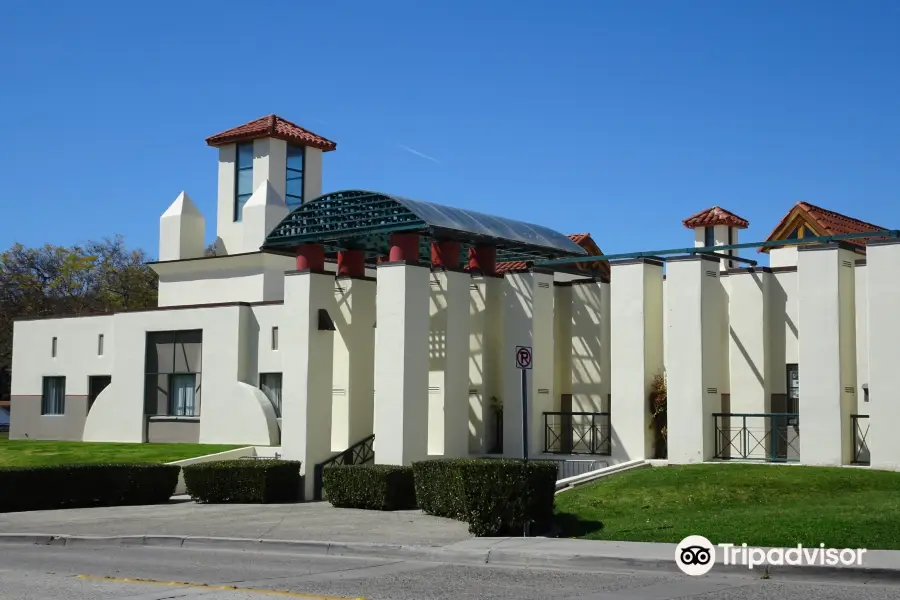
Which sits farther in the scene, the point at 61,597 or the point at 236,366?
the point at 236,366

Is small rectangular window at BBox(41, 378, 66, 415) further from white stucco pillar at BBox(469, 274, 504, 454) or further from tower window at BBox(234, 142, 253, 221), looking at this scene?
white stucco pillar at BBox(469, 274, 504, 454)

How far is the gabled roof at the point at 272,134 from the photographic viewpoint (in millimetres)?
40375

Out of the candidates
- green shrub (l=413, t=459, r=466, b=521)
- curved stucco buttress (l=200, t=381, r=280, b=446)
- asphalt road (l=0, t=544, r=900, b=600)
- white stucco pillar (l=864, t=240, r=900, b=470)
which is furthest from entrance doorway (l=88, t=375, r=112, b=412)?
white stucco pillar (l=864, t=240, r=900, b=470)

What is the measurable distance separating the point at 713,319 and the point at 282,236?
1025cm

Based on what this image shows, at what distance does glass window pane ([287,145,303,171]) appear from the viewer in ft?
136

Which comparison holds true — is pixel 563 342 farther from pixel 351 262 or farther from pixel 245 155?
pixel 245 155

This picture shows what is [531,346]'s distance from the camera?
83.5ft

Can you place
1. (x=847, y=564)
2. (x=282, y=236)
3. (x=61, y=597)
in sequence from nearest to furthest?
1. (x=61, y=597)
2. (x=847, y=564)
3. (x=282, y=236)

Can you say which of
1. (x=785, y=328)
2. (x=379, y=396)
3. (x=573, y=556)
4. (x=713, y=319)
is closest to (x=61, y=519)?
(x=379, y=396)

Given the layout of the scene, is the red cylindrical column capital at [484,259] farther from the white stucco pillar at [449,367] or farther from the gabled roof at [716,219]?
the gabled roof at [716,219]

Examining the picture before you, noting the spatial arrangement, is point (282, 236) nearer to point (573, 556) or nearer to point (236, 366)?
point (236, 366)

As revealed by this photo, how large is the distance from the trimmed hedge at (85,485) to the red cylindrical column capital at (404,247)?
7492 millimetres

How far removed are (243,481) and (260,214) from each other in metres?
16.7

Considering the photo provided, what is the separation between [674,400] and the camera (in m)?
23.1
